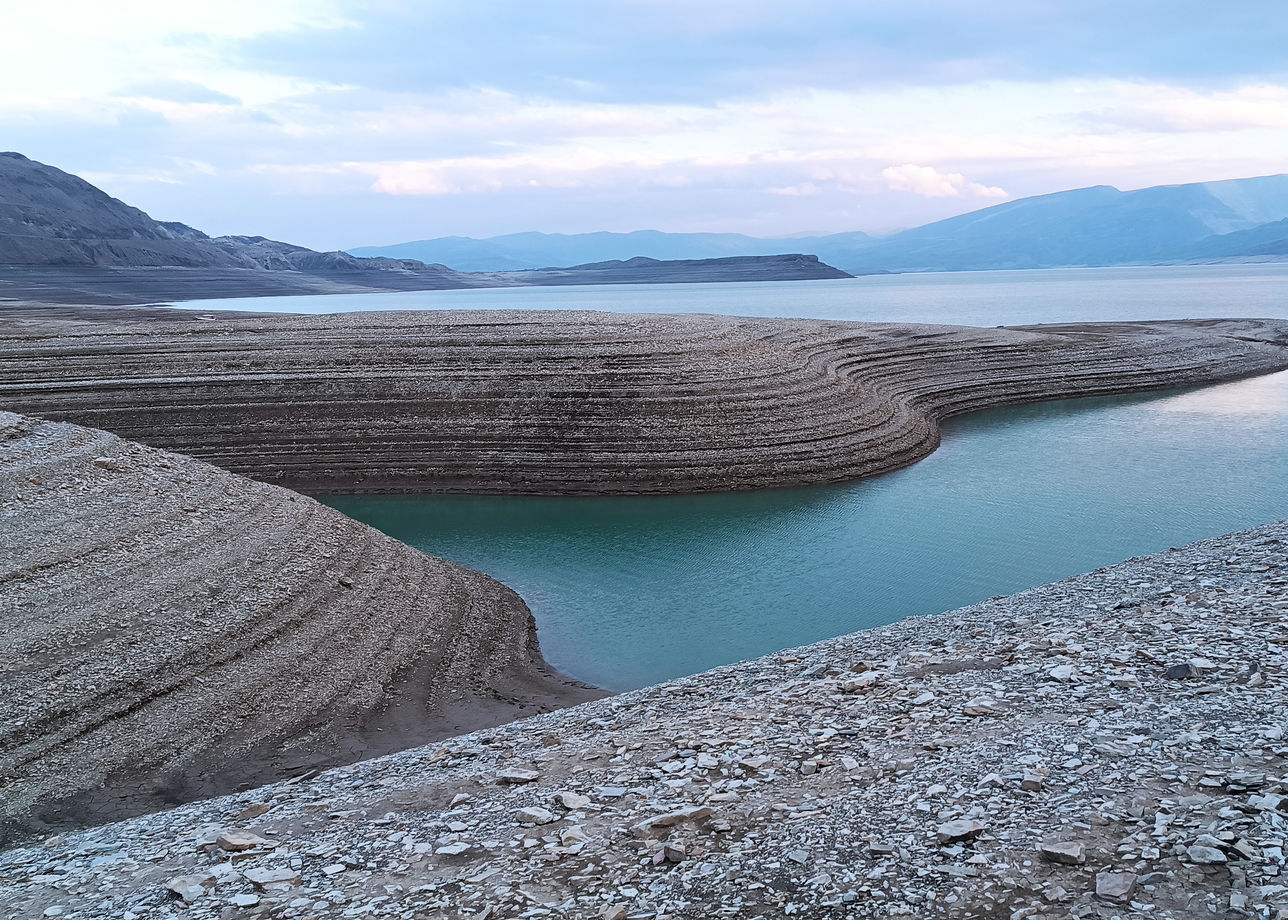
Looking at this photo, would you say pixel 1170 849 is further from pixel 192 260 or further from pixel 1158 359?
pixel 192 260

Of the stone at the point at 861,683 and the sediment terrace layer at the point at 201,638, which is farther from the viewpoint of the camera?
the sediment terrace layer at the point at 201,638

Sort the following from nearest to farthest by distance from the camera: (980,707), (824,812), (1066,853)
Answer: (1066,853), (824,812), (980,707)

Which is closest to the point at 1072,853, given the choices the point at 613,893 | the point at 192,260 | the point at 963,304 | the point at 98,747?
the point at 613,893

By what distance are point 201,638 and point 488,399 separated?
59.0ft

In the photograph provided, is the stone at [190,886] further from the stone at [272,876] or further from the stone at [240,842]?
the stone at [240,842]

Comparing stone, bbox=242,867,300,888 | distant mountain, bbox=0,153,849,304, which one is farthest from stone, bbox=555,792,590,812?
distant mountain, bbox=0,153,849,304

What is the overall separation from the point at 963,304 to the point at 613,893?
378 feet

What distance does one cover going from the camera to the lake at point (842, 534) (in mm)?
16812

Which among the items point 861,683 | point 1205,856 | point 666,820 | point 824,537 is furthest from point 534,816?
point 824,537

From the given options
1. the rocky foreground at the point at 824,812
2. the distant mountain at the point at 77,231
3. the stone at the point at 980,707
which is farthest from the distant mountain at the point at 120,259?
the stone at the point at 980,707

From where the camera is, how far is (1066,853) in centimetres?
568

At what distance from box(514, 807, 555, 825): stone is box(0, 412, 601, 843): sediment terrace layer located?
484 centimetres

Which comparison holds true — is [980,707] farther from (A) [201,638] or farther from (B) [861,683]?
(A) [201,638]

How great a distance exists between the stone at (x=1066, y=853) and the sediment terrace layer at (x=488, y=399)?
2082 cm
